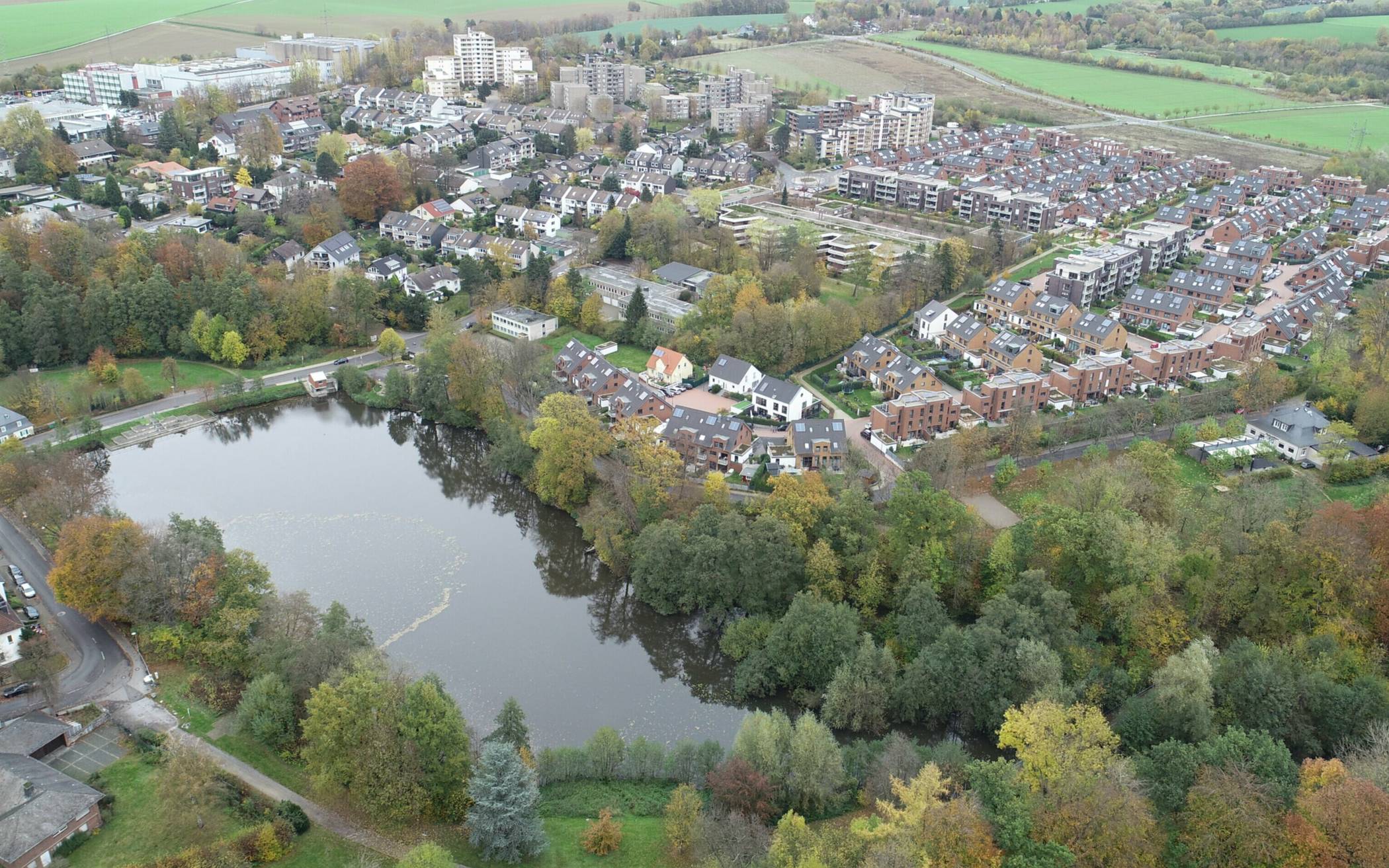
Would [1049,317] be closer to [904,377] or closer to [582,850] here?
[904,377]

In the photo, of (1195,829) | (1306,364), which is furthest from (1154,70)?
(1195,829)

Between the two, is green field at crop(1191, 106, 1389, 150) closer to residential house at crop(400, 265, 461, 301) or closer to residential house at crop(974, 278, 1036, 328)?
residential house at crop(974, 278, 1036, 328)

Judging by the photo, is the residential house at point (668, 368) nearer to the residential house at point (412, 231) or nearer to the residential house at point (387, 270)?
the residential house at point (387, 270)

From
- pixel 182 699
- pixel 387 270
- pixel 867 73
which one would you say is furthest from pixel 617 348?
pixel 867 73

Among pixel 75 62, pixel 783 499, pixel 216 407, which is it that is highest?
pixel 75 62

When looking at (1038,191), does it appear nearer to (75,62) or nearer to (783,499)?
(783,499)
